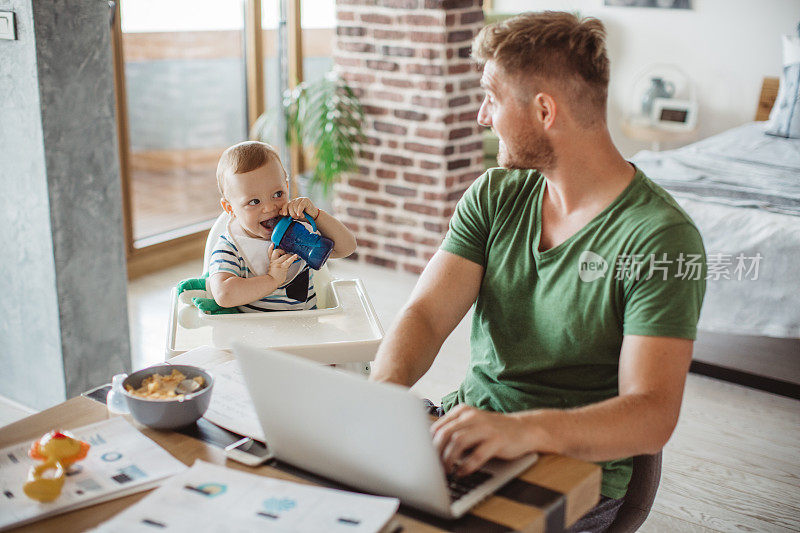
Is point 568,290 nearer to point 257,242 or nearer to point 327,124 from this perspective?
point 257,242

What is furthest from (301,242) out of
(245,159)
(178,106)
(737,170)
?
(178,106)

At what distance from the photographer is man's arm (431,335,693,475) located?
3.40 feet

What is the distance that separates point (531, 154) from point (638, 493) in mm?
622

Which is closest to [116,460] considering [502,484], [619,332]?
[502,484]

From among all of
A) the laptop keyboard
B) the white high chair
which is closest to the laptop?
the laptop keyboard

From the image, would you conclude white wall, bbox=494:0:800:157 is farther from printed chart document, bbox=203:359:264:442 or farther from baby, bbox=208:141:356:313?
printed chart document, bbox=203:359:264:442

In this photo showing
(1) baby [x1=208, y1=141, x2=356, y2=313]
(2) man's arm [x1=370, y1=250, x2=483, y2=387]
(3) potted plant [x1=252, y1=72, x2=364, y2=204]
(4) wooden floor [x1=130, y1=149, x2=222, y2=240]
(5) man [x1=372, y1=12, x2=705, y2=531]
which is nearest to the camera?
(5) man [x1=372, y1=12, x2=705, y2=531]

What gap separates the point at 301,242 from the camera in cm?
176

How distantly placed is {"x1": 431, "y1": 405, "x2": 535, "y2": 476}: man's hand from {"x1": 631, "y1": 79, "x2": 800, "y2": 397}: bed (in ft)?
6.94

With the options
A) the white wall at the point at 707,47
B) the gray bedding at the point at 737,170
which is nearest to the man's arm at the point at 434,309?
the gray bedding at the point at 737,170

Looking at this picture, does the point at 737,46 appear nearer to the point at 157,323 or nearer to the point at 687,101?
the point at 687,101

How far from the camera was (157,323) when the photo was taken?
136 inches

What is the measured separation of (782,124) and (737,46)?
4.55 ft

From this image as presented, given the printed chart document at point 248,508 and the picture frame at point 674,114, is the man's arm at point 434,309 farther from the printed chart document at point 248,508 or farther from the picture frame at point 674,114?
the picture frame at point 674,114
